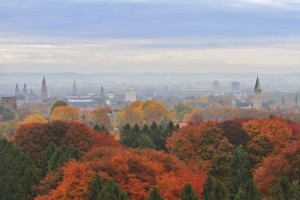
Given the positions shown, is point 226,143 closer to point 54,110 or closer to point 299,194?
point 299,194

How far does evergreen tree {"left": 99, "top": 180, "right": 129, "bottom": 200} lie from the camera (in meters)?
30.0

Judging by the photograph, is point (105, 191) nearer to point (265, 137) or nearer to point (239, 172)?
point (239, 172)

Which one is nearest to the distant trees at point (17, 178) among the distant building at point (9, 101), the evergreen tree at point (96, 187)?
the evergreen tree at point (96, 187)

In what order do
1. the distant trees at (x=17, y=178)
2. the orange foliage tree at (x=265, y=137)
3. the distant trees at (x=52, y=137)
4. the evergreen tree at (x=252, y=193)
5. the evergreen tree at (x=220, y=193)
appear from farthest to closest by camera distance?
the distant trees at (x=52, y=137)
the orange foliage tree at (x=265, y=137)
the distant trees at (x=17, y=178)
the evergreen tree at (x=252, y=193)
the evergreen tree at (x=220, y=193)

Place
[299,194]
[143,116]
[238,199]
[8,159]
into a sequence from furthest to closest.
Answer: [143,116] < [8,159] < [299,194] < [238,199]


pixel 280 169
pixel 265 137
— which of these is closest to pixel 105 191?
Answer: pixel 280 169

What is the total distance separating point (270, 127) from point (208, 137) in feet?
15.0

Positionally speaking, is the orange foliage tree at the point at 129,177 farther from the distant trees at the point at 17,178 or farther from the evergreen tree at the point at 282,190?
the distant trees at the point at 17,178

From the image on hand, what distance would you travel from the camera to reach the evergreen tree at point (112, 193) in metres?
30.0

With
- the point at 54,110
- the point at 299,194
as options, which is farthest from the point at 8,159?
the point at 54,110

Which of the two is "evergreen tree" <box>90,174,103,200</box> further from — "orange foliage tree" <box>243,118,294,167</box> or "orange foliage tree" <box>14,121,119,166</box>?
"orange foliage tree" <box>243,118,294,167</box>

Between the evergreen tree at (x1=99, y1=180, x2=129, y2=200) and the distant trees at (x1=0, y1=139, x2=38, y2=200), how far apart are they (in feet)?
31.9

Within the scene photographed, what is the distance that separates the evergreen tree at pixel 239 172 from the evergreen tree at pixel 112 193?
1162 centimetres

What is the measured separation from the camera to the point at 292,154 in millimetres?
38750
